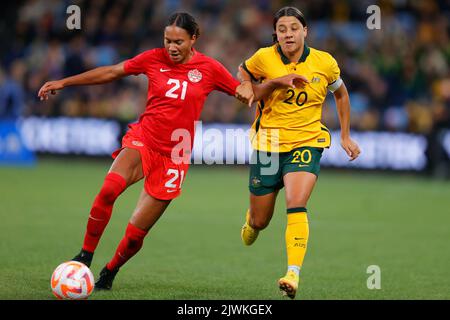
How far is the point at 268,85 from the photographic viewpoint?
283 inches

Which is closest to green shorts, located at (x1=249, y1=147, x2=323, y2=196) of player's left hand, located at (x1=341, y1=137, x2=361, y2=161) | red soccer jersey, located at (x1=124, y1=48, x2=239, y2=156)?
player's left hand, located at (x1=341, y1=137, x2=361, y2=161)

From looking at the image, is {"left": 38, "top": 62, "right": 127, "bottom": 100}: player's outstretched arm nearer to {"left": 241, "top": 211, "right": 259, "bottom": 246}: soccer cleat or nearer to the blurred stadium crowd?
{"left": 241, "top": 211, "right": 259, "bottom": 246}: soccer cleat

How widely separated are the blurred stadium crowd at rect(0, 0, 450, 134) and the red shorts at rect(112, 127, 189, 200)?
1142cm

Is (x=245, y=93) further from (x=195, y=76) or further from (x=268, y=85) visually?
(x=195, y=76)

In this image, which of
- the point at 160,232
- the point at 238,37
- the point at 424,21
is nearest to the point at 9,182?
the point at 160,232

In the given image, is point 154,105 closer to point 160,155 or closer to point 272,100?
point 160,155

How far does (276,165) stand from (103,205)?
1.54 m

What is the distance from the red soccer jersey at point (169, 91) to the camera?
726cm

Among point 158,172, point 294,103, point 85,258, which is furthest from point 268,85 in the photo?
point 85,258

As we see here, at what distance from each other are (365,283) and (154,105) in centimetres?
253

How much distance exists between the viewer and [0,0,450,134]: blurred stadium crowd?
19.3 m

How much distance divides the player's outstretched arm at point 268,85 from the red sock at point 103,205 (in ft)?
4.10

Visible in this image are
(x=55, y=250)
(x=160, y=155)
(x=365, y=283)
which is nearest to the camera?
(x=160, y=155)

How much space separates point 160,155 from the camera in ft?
23.9
